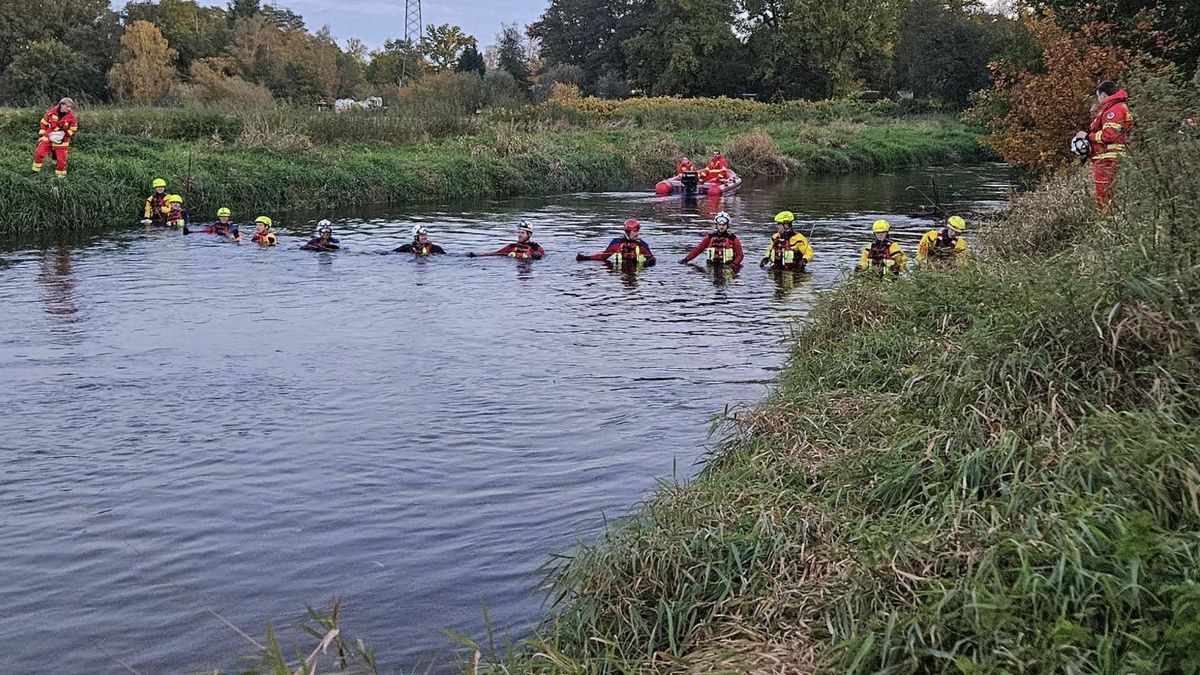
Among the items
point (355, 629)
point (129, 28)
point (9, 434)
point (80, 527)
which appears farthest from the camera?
point (129, 28)

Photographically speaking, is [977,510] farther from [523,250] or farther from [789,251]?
[523,250]

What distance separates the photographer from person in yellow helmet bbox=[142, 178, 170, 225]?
1931 cm

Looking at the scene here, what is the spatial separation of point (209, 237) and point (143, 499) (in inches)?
490

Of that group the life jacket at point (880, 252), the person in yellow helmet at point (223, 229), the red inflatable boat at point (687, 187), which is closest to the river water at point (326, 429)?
the life jacket at point (880, 252)

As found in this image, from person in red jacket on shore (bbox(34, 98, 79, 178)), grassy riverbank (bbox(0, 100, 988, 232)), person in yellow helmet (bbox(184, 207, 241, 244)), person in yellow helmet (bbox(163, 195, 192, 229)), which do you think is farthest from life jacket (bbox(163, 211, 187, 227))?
person in red jacket on shore (bbox(34, 98, 79, 178))

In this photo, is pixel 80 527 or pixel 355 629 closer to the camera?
pixel 355 629

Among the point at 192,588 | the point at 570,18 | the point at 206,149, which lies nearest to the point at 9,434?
the point at 192,588

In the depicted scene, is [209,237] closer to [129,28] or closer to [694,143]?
[694,143]

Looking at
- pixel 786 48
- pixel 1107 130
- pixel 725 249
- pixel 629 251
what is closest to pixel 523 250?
pixel 629 251

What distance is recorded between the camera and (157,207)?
64.1 ft

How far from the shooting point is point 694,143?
35.3 meters

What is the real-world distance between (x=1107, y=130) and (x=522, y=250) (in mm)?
8374

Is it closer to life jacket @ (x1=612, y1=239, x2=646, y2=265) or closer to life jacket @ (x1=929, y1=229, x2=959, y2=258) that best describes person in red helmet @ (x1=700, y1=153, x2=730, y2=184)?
life jacket @ (x1=612, y1=239, x2=646, y2=265)

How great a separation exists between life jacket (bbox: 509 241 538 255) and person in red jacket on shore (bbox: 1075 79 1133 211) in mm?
7814
